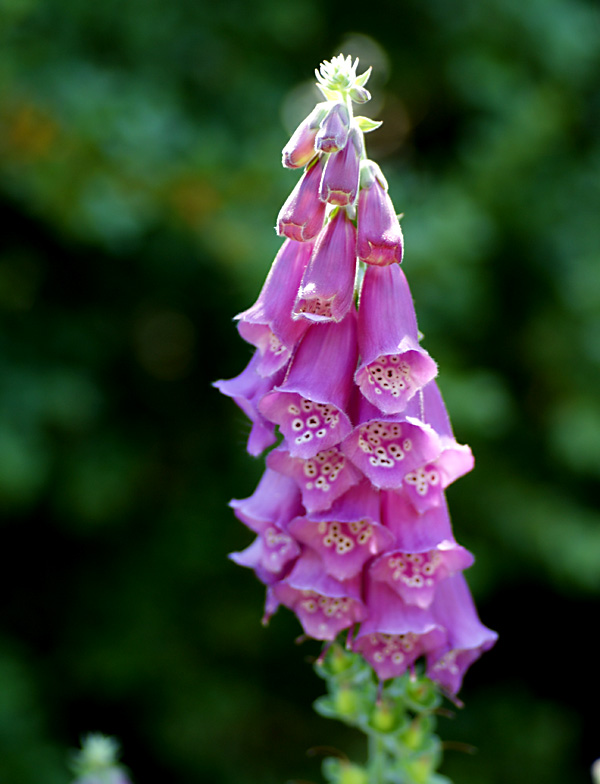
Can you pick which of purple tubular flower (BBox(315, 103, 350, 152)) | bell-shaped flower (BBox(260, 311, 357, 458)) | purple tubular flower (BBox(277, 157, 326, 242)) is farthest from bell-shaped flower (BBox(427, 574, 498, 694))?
purple tubular flower (BBox(315, 103, 350, 152))

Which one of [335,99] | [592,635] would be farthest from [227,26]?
[592,635]

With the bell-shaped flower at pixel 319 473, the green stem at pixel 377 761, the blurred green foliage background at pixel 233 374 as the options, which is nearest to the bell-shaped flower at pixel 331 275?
the bell-shaped flower at pixel 319 473

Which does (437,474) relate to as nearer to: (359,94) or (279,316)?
(279,316)

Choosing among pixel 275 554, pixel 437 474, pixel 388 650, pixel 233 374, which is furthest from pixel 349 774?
pixel 233 374

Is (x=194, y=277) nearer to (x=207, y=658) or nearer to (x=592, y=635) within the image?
(x=207, y=658)

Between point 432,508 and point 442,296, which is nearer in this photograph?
point 432,508

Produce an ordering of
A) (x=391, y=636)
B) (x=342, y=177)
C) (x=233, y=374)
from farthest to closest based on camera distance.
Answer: (x=233, y=374) → (x=391, y=636) → (x=342, y=177)
